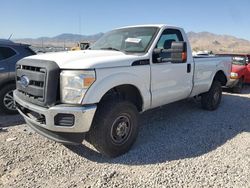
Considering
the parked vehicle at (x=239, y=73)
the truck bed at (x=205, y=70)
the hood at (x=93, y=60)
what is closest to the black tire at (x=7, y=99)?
the hood at (x=93, y=60)

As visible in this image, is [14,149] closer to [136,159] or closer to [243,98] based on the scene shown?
[136,159]

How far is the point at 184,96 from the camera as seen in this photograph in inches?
228

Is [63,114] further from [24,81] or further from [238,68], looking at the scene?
[238,68]

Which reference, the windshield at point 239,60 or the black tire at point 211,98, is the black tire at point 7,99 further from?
the windshield at point 239,60

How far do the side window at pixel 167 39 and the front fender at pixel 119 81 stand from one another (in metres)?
0.46

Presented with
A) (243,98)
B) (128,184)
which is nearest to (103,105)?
(128,184)

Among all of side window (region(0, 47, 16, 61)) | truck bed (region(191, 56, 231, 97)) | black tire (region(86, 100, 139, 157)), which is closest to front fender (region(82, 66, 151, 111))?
black tire (region(86, 100, 139, 157))

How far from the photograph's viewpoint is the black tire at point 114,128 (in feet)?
12.8

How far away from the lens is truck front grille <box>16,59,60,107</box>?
12.0ft

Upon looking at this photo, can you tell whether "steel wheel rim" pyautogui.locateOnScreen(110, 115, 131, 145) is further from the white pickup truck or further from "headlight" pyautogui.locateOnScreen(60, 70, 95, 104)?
Answer: "headlight" pyautogui.locateOnScreen(60, 70, 95, 104)

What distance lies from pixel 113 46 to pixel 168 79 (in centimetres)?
121

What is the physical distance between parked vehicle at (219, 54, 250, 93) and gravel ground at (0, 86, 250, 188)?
4603mm

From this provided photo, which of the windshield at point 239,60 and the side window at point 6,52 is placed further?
the windshield at point 239,60

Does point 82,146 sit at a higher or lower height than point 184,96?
lower
